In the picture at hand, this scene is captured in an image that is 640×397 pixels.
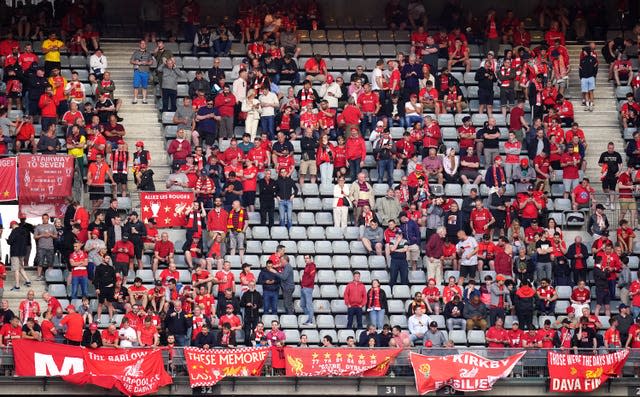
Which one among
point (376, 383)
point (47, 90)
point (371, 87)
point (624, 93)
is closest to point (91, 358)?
point (376, 383)

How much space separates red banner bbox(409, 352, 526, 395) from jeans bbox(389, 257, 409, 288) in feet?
12.0

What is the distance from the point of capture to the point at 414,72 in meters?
41.5

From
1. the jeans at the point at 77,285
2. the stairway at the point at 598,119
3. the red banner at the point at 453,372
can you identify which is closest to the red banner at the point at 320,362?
the red banner at the point at 453,372

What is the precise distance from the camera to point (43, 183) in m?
37.1

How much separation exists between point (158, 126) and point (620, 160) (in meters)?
10.8

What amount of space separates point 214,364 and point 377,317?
4.12 metres

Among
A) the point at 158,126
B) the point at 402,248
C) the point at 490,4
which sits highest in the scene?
the point at 490,4

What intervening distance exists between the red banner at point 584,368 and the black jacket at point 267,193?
295 inches

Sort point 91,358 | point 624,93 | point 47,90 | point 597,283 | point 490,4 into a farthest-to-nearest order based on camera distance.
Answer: point 490,4 → point 624,93 → point 47,90 → point 597,283 → point 91,358

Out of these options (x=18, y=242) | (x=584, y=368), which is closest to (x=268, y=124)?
(x=18, y=242)

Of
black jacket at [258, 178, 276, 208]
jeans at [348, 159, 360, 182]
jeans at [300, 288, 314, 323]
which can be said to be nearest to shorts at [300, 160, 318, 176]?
jeans at [348, 159, 360, 182]

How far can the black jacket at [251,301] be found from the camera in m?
34.7

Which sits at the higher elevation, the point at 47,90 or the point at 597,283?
the point at 47,90

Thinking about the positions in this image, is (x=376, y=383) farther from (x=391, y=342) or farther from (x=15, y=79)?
(x=15, y=79)
